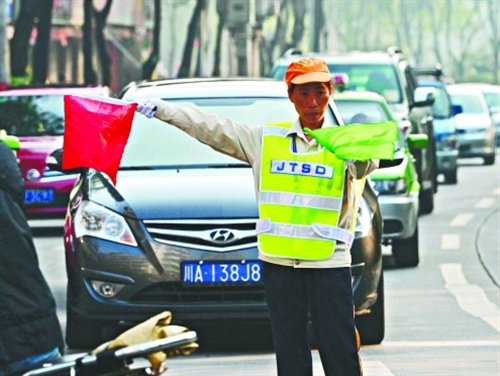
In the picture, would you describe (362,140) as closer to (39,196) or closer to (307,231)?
(307,231)

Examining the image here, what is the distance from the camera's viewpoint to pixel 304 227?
7.19 meters

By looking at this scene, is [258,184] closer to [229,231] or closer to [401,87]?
[229,231]

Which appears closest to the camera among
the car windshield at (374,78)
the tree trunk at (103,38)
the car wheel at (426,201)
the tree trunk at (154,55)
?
the car windshield at (374,78)

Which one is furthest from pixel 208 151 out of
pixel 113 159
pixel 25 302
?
pixel 25 302

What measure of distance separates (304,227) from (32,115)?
16.2m

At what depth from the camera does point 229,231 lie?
10.6 metres

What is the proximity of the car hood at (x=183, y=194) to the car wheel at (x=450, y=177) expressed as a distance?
21.3 meters

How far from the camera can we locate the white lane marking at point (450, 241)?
19.2m

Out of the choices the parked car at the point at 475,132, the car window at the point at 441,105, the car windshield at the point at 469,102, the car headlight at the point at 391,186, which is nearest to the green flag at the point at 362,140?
the car headlight at the point at 391,186

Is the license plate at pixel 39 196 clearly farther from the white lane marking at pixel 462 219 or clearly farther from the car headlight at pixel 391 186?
the car headlight at pixel 391 186

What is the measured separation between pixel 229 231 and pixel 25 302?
516cm

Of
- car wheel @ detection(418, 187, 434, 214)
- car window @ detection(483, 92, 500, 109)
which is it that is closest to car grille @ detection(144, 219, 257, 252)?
car wheel @ detection(418, 187, 434, 214)

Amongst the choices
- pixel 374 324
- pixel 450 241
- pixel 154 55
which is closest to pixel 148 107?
pixel 374 324

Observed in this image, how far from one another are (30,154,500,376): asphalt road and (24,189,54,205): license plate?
42 centimetres
